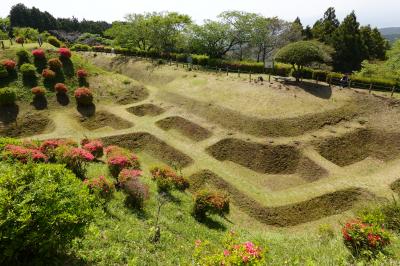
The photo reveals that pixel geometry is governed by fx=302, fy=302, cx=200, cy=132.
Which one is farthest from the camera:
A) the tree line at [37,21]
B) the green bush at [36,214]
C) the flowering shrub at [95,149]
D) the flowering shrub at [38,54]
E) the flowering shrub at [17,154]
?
the tree line at [37,21]

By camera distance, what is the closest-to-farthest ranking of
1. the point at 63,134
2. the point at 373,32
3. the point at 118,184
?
the point at 118,184, the point at 63,134, the point at 373,32

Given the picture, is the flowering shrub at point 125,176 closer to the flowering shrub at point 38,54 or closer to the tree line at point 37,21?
the flowering shrub at point 38,54

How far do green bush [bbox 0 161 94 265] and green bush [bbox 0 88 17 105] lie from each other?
2976 centimetres

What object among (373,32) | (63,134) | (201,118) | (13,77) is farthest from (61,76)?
(373,32)

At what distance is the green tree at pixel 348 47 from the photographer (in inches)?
2621

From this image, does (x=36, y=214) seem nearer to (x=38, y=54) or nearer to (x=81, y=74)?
(x=81, y=74)

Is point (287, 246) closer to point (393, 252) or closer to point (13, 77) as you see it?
point (393, 252)

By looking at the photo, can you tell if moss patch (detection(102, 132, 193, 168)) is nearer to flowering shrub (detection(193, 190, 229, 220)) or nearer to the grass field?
the grass field

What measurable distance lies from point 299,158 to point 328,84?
17.5 meters

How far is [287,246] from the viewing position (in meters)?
15.8

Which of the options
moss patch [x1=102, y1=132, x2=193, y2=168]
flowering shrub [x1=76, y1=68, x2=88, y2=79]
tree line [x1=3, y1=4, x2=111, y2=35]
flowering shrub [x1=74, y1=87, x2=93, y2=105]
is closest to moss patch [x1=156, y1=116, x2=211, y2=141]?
moss patch [x1=102, y1=132, x2=193, y2=168]

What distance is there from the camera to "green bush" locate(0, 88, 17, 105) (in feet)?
115

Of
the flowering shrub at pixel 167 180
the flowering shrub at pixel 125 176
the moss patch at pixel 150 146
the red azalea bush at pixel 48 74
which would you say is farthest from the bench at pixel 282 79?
the red azalea bush at pixel 48 74

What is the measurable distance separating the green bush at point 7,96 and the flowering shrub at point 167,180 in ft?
74.7
